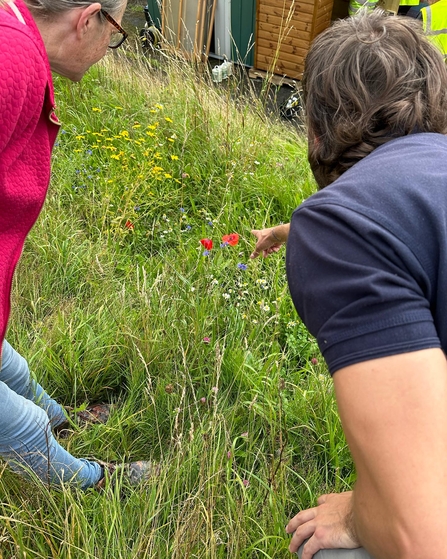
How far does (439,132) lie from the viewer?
4.27 feet

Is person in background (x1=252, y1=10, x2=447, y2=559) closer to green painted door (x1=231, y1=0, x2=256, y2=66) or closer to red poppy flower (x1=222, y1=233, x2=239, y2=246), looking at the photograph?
red poppy flower (x1=222, y1=233, x2=239, y2=246)

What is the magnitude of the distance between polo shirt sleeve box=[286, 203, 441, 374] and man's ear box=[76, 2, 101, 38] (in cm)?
99

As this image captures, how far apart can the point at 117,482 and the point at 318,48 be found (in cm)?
135

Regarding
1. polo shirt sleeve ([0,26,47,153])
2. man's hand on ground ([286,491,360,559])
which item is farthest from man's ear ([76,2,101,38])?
man's hand on ground ([286,491,360,559])

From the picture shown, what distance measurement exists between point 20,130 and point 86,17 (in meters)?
0.47

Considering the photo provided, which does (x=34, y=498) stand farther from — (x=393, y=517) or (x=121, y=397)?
(x=393, y=517)

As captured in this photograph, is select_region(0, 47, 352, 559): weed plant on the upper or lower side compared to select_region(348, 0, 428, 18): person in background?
lower

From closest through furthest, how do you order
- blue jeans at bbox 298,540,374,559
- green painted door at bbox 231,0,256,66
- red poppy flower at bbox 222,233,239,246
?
blue jeans at bbox 298,540,374,559
red poppy flower at bbox 222,233,239,246
green painted door at bbox 231,0,256,66

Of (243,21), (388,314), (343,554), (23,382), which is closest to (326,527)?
(343,554)

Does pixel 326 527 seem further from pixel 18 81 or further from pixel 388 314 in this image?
pixel 18 81

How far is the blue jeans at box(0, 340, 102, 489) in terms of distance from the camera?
6.07ft

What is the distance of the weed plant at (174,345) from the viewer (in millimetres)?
1767

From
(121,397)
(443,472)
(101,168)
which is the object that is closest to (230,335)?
(121,397)

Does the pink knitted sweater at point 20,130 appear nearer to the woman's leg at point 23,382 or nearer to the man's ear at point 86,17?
the man's ear at point 86,17
